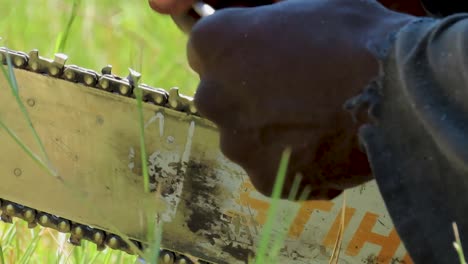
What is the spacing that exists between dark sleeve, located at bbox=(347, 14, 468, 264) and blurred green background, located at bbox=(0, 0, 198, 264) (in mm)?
1266

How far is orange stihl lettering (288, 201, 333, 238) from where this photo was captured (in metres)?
1.38

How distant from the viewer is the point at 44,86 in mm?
1415

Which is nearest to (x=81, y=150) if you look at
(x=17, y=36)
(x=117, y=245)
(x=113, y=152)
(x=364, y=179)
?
(x=113, y=152)

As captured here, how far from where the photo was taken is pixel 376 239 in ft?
4.49

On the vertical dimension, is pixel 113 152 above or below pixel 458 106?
below

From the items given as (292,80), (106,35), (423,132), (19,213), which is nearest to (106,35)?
(106,35)

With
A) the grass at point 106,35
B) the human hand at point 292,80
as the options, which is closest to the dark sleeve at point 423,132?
the human hand at point 292,80

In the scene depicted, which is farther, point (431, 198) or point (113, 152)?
point (113, 152)

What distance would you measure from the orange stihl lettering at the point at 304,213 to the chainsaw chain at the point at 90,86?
16cm

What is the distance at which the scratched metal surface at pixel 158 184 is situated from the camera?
1.39 metres

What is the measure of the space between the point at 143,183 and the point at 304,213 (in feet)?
0.84

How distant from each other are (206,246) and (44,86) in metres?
0.36

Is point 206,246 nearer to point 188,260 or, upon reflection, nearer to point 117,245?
point 188,260

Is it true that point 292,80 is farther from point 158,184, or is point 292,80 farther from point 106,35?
point 106,35
